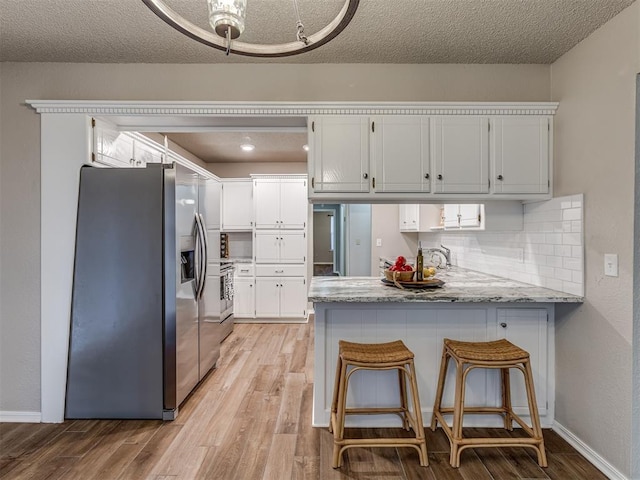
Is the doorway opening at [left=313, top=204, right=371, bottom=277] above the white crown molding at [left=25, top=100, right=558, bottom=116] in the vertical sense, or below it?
below

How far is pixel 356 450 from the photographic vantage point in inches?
81.5

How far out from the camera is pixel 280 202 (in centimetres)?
498

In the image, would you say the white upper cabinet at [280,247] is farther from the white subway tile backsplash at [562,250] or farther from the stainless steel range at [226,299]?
the white subway tile backsplash at [562,250]

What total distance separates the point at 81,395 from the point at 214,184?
1990mm

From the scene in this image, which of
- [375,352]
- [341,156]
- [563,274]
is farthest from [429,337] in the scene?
[341,156]

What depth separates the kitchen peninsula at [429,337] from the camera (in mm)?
2273

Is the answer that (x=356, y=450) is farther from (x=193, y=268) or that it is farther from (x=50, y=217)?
(x=50, y=217)

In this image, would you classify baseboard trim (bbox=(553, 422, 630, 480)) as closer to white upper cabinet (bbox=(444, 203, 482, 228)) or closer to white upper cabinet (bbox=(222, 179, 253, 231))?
white upper cabinet (bbox=(444, 203, 482, 228))

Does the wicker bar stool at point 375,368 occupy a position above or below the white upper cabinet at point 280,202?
below

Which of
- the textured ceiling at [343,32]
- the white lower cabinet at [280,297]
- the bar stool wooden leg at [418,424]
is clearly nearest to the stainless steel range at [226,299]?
the white lower cabinet at [280,297]

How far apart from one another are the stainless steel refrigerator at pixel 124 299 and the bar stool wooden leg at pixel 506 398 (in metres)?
2.25

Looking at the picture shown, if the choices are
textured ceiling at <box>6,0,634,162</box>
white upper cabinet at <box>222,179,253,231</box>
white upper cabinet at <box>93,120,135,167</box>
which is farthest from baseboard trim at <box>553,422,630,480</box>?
white upper cabinet at <box>222,179,253,231</box>

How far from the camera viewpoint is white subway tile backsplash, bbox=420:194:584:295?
Answer: 212cm

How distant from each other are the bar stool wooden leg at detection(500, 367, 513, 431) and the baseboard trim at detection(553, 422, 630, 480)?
316mm
